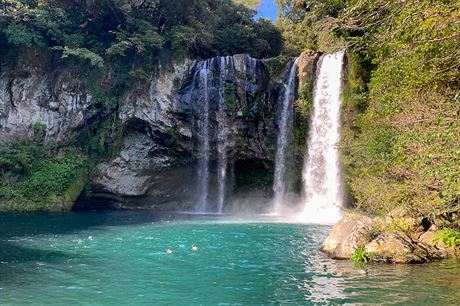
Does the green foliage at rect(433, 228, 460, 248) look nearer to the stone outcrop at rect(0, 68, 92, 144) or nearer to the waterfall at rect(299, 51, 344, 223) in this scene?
the waterfall at rect(299, 51, 344, 223)

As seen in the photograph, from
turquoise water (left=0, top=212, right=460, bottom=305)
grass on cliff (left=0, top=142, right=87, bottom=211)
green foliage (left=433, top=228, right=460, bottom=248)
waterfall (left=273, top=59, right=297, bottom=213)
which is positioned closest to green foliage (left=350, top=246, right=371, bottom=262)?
turquoise water (left=0, top=212, right=460, bottom=305)

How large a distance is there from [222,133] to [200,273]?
17.2 m

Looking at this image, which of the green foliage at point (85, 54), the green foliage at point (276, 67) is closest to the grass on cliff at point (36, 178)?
the green foliage at point (85, 54)

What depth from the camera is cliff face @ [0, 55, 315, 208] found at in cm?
2566

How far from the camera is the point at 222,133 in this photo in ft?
86.6

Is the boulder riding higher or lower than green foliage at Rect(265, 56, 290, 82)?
lower

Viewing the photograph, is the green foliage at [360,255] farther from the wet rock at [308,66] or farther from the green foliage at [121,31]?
the green foliage at [121,31]

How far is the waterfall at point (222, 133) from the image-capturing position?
2597 cm

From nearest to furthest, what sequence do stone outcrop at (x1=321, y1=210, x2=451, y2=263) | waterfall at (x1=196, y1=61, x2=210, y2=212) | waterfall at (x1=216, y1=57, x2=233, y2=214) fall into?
stone outcrop at (x1=321, y1=210, x2=451, y2=263)
waterfall at (x1=216, y1=57, x2=233, y2=214)
waterfall at (x1=196, y1=61, x2=210, y2=212)

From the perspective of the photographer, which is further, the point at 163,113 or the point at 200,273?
the point at 163,113

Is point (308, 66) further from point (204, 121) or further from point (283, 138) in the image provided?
point (204, 121)

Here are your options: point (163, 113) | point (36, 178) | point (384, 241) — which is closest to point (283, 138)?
point (163, 113)

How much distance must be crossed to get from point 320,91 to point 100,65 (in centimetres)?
1271

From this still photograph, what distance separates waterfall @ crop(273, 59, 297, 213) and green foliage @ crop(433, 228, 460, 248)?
46.6 feet
